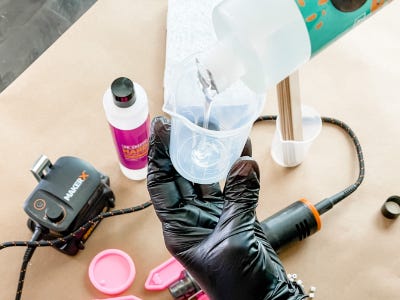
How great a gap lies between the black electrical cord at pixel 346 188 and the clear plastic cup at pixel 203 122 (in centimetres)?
24

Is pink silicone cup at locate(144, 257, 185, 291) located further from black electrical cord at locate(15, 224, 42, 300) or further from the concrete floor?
the concrete floor

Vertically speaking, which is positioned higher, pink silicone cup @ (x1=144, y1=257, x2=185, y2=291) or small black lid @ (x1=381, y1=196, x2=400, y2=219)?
pink silicone cup @ (x1=144, y1=257, x2=185, y2=291)

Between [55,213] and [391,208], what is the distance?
0.61 meters

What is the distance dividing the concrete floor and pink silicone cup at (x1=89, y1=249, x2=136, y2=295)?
54 centimetres

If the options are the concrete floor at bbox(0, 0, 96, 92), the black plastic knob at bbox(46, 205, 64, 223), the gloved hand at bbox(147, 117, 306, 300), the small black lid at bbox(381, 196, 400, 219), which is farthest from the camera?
the concrete floor at bbox(0, 0, 96, 92)

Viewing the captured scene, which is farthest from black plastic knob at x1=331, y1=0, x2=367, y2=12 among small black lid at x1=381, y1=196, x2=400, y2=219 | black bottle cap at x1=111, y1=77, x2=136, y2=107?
small black lid at x1=381, y1=196, x2=400, y2=219

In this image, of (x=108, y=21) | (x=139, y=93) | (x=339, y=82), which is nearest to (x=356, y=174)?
(x=339, y=82)

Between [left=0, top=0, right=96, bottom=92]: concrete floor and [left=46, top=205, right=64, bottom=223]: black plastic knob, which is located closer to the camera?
[left=46, top=205, right=64, bottom=223]: black plastic knob

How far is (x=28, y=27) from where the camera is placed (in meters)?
1.28

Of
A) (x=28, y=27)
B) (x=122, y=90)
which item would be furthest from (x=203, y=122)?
Result: (x=28, y=27)

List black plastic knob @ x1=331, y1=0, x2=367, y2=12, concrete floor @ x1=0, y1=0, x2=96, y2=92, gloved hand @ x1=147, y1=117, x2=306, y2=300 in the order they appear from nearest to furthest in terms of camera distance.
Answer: black plastic knob @ x1=331, y1=0, x2=367, y2=12
gloved hand @ x1=147, y1=117, x2=306, y2=300
concrete floor @ x1=0, y1=0, x2=96, y2=92

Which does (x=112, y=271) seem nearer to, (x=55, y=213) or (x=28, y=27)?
(x=55, y=213)

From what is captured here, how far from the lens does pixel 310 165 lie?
40.3 inches

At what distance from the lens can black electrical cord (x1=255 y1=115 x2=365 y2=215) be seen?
0.94 m
